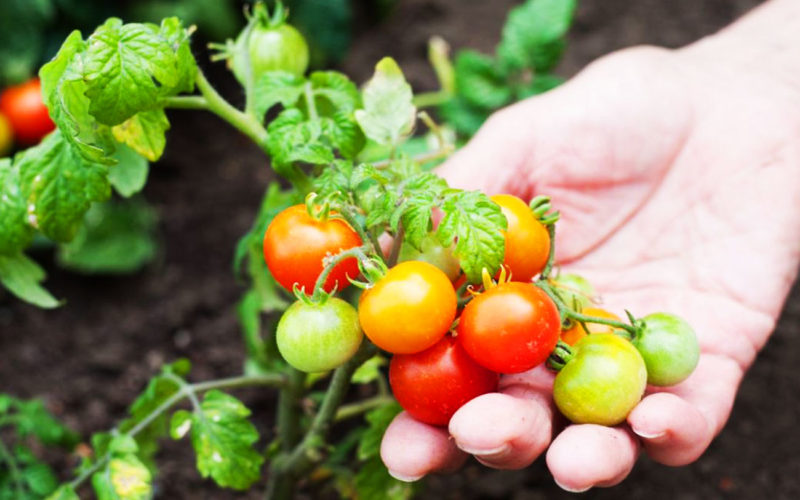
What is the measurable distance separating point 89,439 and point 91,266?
59 cm

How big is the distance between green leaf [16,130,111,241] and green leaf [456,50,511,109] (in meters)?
1.11

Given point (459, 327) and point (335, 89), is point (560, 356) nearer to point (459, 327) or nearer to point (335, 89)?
point (459, 327)

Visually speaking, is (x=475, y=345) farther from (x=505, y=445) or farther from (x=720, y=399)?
(x=720, y=399)

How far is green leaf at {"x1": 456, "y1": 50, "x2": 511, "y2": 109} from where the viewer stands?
2.15 metres

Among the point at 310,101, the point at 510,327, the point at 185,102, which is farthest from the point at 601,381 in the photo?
the point at 185,102

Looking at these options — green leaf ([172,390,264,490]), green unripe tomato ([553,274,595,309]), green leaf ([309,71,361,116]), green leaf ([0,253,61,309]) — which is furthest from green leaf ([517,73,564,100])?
green leaf ([0,253,61,309])

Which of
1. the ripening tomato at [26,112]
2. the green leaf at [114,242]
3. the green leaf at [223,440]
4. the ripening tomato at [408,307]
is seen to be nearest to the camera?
the ripening tomato at [408,307]

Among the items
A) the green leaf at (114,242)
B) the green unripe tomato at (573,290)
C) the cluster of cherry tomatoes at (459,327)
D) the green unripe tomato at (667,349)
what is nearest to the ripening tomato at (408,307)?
the cluster of cherry tomatoes at (459,327)

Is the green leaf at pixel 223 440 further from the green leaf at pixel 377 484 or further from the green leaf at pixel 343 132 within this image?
the green leaf at pixel 343 132

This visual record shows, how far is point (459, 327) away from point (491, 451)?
0.60 ft

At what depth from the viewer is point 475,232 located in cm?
111

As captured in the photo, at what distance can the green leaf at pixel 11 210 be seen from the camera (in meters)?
1.37

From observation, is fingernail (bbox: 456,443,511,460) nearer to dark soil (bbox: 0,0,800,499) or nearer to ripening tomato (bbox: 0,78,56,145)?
dark soil (bbox: 0,0,800,499)

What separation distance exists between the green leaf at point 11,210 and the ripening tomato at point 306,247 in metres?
0.47
